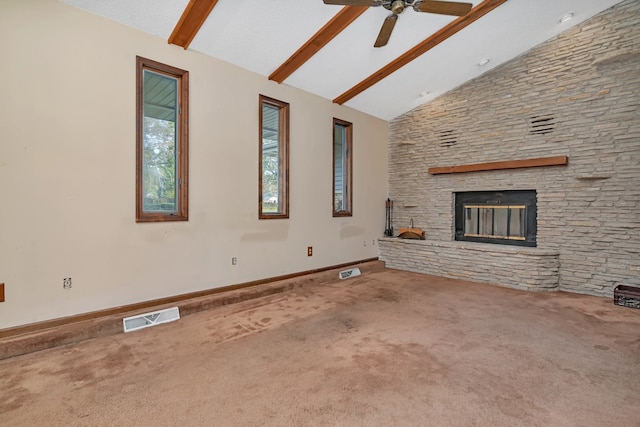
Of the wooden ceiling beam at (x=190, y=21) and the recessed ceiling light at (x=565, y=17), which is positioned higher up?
the recessed ceiling light at (x=565, y=17)

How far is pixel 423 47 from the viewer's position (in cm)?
425

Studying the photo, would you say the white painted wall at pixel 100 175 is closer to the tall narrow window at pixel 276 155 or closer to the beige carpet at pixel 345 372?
the tall narrow window at pixel 276 155

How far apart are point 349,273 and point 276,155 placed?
87.9 inches

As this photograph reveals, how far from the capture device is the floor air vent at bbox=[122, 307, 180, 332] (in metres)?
2.95

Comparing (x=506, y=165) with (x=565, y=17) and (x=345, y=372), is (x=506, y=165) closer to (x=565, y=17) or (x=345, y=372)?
(x=565, y=17)

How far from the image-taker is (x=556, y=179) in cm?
452

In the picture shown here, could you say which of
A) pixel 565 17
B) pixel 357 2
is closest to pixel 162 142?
pixel 357 2

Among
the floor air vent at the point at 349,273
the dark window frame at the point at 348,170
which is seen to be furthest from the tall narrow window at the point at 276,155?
the floor air vent at the point at 349,273

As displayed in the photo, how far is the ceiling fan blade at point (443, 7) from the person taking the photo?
9.39 feet

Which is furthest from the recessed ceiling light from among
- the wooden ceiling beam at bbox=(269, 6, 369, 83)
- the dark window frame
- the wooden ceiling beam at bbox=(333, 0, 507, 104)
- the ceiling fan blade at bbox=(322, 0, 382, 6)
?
the dark window frame

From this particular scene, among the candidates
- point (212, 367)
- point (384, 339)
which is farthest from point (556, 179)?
point (212, 367)

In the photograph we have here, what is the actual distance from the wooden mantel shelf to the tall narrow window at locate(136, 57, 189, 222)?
4150 millimetres

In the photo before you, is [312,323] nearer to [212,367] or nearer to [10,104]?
[212,367]

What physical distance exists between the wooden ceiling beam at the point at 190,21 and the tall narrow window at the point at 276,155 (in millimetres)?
1325
